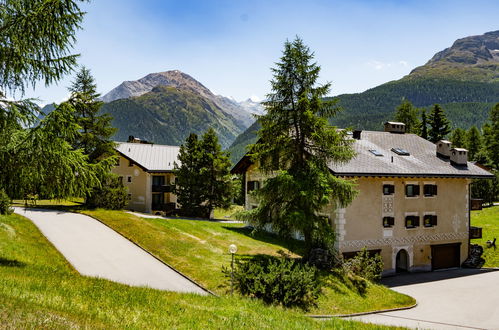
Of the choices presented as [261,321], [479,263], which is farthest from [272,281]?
[479,263]

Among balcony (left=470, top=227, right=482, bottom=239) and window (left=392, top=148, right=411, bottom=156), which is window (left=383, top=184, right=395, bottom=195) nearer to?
window (left=392, top=148, right=411, bottom=156)

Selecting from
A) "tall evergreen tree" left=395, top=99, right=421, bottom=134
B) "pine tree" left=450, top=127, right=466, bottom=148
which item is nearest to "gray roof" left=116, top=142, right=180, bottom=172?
"tall evergreen tree" left=395, top=99, right=421, bottom=134

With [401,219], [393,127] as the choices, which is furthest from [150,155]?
[401,219]

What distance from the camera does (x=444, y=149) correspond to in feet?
104

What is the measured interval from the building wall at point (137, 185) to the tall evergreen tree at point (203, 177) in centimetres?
576

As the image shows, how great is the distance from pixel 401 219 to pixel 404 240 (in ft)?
5.49

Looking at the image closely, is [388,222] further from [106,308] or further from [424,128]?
[424,128]

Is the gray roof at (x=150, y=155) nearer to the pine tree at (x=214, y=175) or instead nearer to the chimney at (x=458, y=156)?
the pine tree at (x=214, y=175)

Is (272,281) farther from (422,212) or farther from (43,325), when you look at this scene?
(422,212)

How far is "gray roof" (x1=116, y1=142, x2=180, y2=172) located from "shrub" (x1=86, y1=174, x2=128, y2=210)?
620cm

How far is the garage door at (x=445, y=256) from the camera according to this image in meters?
29.5

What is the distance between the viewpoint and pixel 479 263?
1219 inches

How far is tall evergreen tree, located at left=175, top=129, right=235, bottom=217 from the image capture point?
38.5m

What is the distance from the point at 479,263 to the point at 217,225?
2280cm
